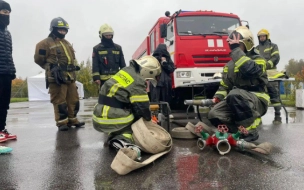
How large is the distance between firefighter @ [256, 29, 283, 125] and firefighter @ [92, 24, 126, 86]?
3.30 metres

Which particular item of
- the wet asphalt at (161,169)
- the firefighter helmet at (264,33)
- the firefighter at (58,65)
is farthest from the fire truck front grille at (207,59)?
the wet asphalt at (161,169)

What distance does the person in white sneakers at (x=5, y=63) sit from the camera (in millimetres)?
4484

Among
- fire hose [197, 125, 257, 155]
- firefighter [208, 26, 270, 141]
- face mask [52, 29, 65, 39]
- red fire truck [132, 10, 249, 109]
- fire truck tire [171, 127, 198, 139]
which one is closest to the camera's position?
fire hose [197, 125, 257, 155]

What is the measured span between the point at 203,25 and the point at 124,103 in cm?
515

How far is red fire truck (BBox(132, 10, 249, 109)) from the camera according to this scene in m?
7.67

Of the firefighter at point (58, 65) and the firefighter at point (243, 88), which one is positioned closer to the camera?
the firefighter at point (243, 88)

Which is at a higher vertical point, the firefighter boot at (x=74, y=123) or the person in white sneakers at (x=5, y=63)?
the person in white sneakers at (x=5, y=63)

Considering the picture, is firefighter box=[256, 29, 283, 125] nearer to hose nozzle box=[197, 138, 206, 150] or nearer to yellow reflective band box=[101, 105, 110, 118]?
hose nozzle box=[197, 138, 206, 150]

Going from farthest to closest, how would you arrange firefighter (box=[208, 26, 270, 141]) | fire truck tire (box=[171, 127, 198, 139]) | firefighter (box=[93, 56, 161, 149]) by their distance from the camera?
1. fire truck tire (box=[171, 127, 198, 139])
2. firefighter (box=[208, 26, 270, 141])
3. firefighter (box=[93, 56, 161, 149])

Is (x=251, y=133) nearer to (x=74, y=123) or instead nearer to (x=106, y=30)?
(x=106, y=30)

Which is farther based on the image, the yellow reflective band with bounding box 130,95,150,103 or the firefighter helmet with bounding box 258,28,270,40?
the firefighter helmet with bounding box 258,28,270,40

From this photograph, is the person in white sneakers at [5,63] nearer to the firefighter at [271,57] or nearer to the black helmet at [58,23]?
the black helmet at [58,23]

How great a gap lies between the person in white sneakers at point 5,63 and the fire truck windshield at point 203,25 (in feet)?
14.7

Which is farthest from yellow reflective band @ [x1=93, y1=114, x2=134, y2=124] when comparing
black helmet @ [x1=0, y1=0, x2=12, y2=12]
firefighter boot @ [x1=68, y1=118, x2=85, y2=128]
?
firefighter boot @ [x1=68, y1=118, x2=85, y2=128]
